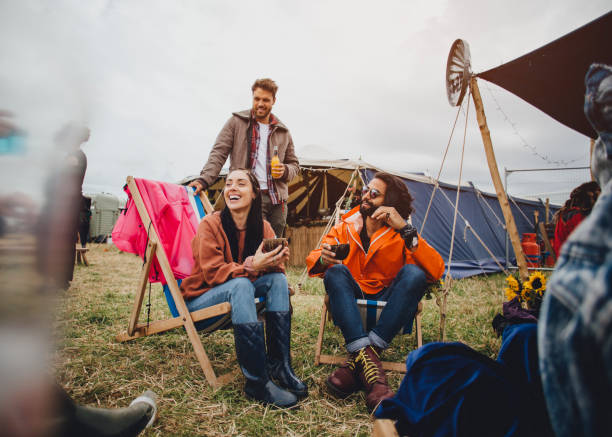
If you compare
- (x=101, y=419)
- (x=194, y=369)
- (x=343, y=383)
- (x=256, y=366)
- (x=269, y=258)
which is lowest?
(x=194, y=369)

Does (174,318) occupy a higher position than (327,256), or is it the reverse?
(327,256)

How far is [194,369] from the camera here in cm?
227

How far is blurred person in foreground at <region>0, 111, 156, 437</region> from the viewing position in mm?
528

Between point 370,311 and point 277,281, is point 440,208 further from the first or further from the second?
point 277,281

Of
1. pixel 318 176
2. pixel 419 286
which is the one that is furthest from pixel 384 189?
pixel 318 176

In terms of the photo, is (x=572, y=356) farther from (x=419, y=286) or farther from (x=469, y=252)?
(x=469, y=252)

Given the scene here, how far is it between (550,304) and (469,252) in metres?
7.56

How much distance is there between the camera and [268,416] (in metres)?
1.71

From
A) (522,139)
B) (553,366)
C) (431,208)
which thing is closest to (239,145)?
(553,366)

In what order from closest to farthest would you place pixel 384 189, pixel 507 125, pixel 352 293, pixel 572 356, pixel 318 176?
pixel 572 356
pixel 352 293
pixel 384 189
pixel 507 125
pixel 318 176

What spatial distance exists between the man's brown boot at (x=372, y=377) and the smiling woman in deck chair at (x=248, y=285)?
35 centimetres

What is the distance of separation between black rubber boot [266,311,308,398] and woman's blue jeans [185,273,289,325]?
0.06 m

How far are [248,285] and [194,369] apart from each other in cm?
80

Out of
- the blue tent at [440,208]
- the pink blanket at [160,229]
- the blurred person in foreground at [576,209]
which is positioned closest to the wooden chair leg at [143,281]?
the pink blanket at [160,229]
